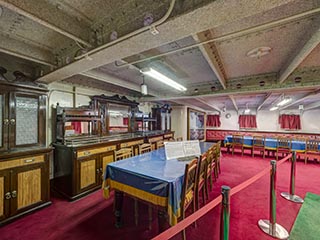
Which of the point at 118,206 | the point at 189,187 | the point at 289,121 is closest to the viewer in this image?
the point at 189,187

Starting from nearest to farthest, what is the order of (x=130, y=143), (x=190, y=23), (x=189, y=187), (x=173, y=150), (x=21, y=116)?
(x=190, y=23)
(x=189, y=187)
(x=21, y=116)
(x=173, y=150)
(x=130, y=143)

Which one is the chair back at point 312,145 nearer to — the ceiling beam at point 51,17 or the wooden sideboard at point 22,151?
the ceiling beam at point 51,17

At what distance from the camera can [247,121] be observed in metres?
9.48

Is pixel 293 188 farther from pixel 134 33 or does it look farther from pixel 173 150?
pixel 134 33

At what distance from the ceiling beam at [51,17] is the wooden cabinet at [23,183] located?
1871mm

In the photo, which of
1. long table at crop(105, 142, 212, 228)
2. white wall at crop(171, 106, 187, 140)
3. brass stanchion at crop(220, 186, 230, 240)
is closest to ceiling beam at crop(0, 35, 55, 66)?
long table at crop(105, 142, 212, 228)

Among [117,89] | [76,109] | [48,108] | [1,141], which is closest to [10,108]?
[1,141]

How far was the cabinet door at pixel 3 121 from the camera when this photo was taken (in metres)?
2.33

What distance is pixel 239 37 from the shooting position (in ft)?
6.63

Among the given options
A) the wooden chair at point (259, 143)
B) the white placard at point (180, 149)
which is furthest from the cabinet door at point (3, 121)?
the wooden chair at point (259, 143)

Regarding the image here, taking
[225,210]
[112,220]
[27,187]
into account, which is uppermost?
[225,210]

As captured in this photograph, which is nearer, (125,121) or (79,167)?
(79,167)

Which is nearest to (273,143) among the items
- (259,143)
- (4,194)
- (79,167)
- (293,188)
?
(259,143)

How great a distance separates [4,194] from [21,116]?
3.69 feet
